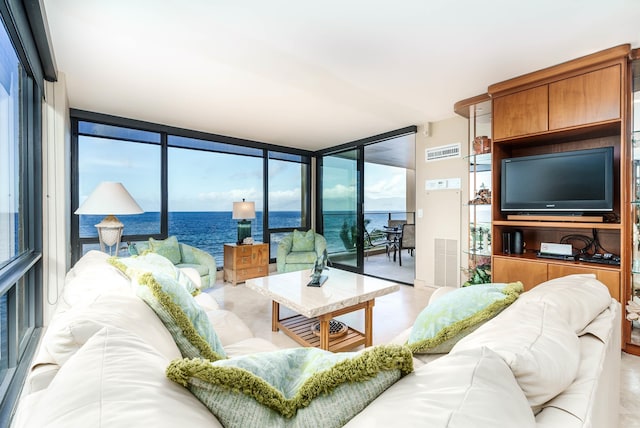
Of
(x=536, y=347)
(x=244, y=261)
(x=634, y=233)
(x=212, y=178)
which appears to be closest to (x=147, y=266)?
(x=536, y=347)

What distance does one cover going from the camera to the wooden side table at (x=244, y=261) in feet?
14.1

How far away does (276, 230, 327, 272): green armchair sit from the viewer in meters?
4.50

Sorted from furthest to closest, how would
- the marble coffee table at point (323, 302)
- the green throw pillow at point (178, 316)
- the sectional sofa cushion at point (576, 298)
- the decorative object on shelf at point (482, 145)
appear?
1. the decorative object on shelf at point (482, 145)
2. the marble coffee table at point (323, 302)
3. the green throw pillow at point (178, 316)
4. the sectional sofa cushion at point (576, 298)

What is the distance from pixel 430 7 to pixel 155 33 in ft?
5.76

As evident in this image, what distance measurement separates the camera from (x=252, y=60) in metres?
2.34

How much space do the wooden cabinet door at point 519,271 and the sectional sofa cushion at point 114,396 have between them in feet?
9.52

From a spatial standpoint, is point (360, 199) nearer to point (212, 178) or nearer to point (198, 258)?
point (198, 258)

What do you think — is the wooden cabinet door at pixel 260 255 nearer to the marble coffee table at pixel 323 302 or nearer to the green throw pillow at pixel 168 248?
the green throw pillow at pixel 168 248

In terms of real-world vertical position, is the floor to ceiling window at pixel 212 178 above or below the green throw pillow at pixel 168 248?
above

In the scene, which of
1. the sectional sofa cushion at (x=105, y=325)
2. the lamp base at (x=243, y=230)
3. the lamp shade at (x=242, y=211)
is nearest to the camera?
the sectional sofa cushion at (x=105, y=325)

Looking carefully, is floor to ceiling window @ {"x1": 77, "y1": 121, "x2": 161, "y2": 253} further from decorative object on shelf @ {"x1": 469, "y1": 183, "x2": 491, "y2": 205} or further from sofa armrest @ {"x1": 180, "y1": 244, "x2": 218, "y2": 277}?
decorative object on shelf @ {"x1": 469, "y1": 183, "x2": 491, "y2": 205}

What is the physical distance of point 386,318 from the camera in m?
3.01

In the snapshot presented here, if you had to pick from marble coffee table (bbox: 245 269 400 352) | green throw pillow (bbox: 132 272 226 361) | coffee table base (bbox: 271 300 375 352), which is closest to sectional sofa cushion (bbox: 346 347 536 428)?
green throw pillow (bbox: 132 272 226 361)

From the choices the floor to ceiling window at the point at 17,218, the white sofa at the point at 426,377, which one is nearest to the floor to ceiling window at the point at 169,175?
the floor to ceiling window at the point at 17,218
